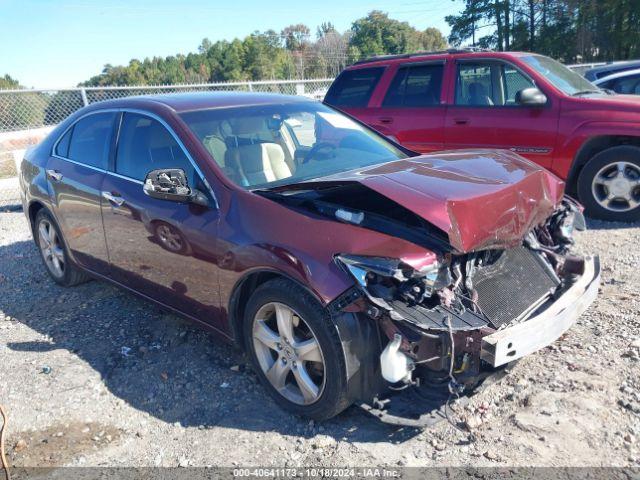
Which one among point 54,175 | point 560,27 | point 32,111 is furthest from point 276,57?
point 54,175

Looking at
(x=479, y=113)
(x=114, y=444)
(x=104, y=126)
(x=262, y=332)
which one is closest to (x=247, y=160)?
(x=262, y=332)

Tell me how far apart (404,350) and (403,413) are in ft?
1.59

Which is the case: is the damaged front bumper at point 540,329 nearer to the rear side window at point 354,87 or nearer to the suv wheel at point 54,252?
the suv wheel at point 54,252

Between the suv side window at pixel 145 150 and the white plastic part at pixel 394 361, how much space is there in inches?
65.9

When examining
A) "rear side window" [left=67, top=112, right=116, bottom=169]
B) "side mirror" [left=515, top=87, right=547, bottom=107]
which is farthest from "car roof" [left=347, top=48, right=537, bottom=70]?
"rear side window" [left=67, top=112, right=116, bottom=169]

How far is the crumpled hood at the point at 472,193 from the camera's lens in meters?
2.76

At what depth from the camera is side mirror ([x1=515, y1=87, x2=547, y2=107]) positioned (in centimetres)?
620

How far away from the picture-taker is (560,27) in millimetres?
36562

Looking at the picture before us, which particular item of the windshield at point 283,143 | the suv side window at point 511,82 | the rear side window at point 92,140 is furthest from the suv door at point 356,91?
the rear side window at point 92,140

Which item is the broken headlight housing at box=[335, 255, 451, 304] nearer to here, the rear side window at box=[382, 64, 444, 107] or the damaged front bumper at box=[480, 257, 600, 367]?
the damaged front bumper at box=[480, 257, 600, 367]

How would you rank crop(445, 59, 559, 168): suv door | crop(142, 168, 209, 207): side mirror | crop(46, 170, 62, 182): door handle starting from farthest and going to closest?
1. crop(445, 59, 559, 168): suv door
2. crop(46, 170, 62, 182): door handle
3. crop(142, 168, 209, 207): side mirror

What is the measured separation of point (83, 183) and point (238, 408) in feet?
7.67

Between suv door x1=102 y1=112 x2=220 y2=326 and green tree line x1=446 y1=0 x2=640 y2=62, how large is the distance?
3375 cm

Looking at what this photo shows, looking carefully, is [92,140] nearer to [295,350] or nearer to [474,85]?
[295,350]
